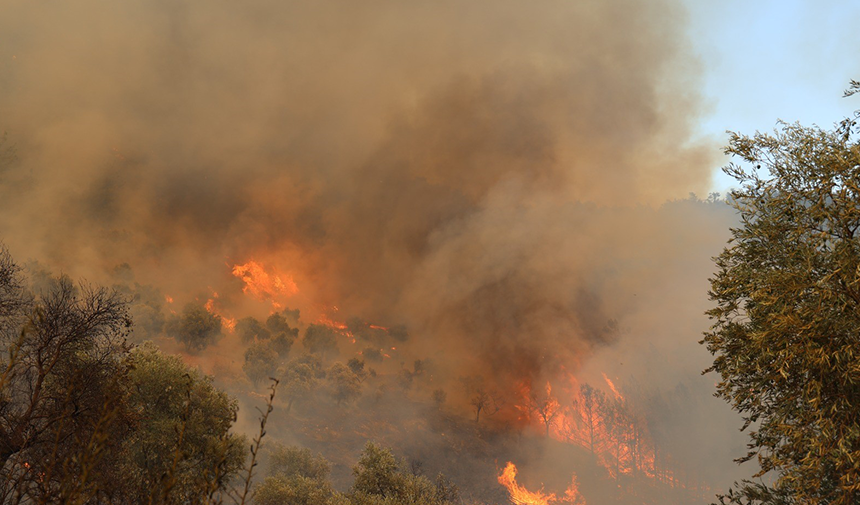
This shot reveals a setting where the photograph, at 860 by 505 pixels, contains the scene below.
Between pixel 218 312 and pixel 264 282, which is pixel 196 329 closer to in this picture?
pixel 218 312

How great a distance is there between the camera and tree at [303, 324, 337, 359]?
139 metres

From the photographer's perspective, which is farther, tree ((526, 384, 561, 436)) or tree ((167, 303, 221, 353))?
tree ((526, 384, 561, 436))

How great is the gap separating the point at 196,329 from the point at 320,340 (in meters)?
44.2

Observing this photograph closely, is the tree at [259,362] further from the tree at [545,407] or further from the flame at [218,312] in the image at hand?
the tree at [545,407]

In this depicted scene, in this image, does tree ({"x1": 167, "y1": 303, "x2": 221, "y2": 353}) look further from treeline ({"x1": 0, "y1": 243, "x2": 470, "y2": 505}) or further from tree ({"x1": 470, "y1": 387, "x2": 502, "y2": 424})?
tree ({"x1": 470, "y1": 387, "x2": 502, "y2": 424})

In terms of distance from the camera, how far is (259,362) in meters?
111

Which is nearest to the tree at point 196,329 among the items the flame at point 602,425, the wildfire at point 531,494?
the wildfire at point 531,494

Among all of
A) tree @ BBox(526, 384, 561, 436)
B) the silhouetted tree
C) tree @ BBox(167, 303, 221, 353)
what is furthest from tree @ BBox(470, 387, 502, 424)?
tree @ BBox(167, 303, 221, 353)

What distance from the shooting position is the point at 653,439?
14788cm

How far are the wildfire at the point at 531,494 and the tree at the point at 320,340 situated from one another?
7264 centimetres

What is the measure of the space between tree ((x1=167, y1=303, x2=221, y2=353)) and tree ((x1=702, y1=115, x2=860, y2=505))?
115265mm

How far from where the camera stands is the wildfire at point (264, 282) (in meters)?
161

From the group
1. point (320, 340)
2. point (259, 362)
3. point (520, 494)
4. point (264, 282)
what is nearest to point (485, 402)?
point (520, 494)

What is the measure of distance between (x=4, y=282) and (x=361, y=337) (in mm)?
152878
